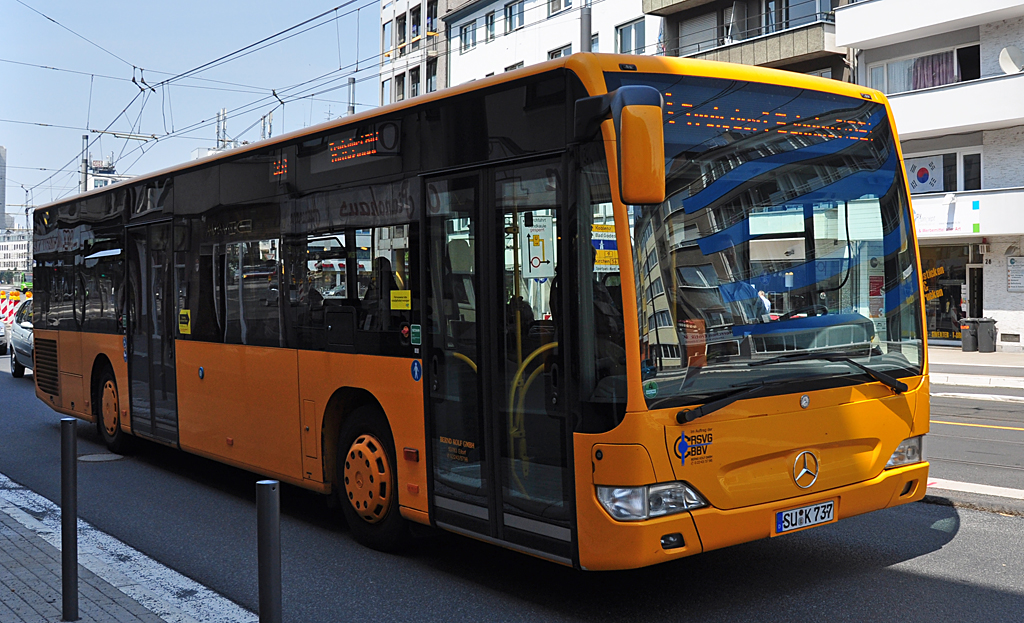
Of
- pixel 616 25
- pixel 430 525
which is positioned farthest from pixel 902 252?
pixel 616 25

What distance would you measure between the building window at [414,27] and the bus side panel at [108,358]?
46.5 meters

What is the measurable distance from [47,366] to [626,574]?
1021 cm

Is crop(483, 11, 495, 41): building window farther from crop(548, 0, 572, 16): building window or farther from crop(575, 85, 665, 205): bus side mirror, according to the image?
crop(575, 85, 665, 205): bus side mirror

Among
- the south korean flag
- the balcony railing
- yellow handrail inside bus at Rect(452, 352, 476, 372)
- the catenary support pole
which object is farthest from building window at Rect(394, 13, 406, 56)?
yellow handrail inside bus at Rect(452, 352, 476, 372)

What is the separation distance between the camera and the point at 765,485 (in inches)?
210

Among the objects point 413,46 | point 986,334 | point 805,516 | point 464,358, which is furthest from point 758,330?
point 413,46

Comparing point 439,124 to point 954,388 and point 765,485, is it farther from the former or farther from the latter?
point 954,388

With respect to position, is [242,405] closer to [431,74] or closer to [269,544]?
[269,544]

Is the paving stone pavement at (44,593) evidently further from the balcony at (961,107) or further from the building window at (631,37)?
the building window at (631,37)

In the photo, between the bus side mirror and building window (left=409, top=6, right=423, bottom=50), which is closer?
the bus side mirror

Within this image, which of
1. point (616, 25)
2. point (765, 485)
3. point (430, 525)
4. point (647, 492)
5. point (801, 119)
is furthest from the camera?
point (616, 25)

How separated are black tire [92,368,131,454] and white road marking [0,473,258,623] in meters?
2.97

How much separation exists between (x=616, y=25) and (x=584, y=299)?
Result: 36.0 metres

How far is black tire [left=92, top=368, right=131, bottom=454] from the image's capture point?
452 inches
